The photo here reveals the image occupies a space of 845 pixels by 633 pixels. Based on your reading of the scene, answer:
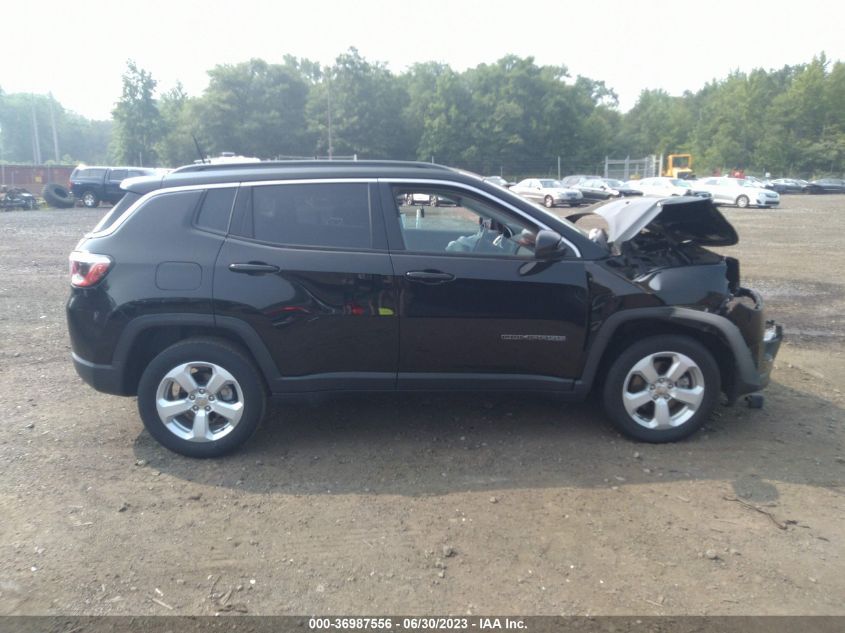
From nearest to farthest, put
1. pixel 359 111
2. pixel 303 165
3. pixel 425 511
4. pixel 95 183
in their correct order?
1. pixel 425 511
2. pixel 303 165
3. pixel 95 183
4. pixel 359 111

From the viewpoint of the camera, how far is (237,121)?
57062 millimetres

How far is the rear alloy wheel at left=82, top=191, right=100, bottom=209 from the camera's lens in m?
30.2

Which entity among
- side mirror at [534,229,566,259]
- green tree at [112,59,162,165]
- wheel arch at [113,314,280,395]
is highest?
green tree at [112,59,162,165]

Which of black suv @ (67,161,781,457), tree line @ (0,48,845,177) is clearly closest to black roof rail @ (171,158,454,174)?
black suv @ (67,161,781,457)

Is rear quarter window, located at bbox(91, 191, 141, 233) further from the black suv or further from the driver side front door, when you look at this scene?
the driver side front door

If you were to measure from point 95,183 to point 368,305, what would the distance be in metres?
30.3

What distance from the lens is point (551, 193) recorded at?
35469 mm

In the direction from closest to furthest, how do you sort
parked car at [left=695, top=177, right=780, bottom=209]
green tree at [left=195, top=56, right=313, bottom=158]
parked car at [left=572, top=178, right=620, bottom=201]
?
parked car at [left=695, top=177, right=780, bottom=209], parked car at [left=572, top=178, right=620, bottom=201], green tree at [left=195, top=56, right=313, bottom=158]

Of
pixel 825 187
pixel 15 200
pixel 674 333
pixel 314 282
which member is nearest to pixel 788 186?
pixel 825 187

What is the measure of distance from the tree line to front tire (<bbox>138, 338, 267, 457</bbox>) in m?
40.9

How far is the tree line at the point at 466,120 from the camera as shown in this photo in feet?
183

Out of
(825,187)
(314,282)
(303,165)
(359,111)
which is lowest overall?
(314,282)

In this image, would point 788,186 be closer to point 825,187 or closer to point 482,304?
point 825,187

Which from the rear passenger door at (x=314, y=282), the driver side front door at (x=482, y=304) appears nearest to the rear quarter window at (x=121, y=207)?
the rear passenger door at (x=314, y=282)
